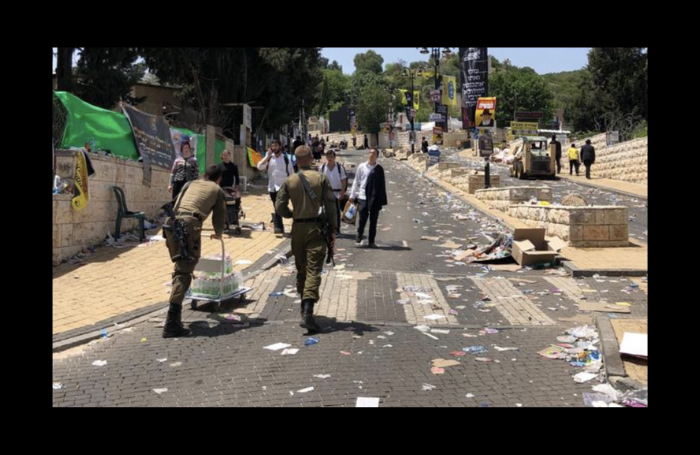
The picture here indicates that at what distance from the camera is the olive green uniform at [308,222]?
648 cm

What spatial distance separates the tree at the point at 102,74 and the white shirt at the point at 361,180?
952 cm

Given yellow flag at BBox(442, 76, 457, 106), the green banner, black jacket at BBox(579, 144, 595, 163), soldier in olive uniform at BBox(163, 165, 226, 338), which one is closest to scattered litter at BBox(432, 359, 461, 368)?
soldier in olive uniform at BBox(163, 165, 226, 338)

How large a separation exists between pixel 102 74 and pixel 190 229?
13.5 metres

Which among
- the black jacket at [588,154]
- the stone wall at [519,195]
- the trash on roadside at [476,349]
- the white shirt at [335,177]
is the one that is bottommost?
the trash on roadside at [476,349]

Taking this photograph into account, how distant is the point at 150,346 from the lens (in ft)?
19.8

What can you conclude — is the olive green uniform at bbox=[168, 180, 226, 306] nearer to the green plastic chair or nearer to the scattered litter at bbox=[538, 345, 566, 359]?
the scattered litter at bbox=[538, 345, 566, 359]

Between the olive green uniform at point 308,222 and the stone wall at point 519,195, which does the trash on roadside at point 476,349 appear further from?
the stone wall at point 519,195

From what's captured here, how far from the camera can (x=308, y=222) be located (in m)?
6.56

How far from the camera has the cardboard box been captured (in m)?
10.3

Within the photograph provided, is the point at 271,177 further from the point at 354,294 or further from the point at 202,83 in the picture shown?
the point at 202,83

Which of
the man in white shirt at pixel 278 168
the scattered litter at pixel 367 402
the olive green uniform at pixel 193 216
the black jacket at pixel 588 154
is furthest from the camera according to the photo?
the black jacket at pixel 588 154

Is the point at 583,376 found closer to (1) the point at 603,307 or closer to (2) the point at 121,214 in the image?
(1) the point at 603,307

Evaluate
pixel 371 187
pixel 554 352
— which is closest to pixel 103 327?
pixel 554 352

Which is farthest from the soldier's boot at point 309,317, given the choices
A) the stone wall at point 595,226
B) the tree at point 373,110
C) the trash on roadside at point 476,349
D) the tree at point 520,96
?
the tree at point 373,110
